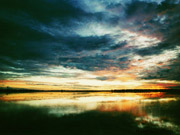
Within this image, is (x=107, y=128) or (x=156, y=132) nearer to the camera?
(x=156, y=132)

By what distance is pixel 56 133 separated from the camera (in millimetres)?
10430

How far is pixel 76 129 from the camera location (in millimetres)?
11484

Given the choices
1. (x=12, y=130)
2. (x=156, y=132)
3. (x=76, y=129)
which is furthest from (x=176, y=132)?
(x=12, y=130)

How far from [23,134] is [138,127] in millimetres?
9684

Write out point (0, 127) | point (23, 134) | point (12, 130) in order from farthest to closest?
point (0, 127) < point (12, 130) < point (23, 134)

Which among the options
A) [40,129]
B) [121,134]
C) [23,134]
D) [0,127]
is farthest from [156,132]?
[0,127]

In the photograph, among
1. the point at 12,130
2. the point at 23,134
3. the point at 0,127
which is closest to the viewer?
→ the point at 23,134

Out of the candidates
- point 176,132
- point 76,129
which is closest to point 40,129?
point 76,129

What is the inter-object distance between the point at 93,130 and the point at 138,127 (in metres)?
4.17

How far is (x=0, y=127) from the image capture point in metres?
11.7

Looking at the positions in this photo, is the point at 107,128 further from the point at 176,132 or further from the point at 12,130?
the point at 12,130

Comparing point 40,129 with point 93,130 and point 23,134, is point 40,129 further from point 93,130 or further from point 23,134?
point 93,130

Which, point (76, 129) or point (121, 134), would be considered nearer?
point (121, 134)

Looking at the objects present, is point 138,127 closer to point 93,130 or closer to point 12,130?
point 93,130
